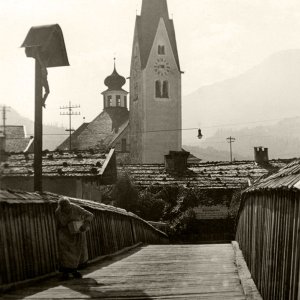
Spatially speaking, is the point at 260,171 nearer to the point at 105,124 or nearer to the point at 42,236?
the point at 42,236

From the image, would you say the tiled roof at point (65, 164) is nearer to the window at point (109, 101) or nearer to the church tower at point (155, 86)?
the church tower at point (155, 86)

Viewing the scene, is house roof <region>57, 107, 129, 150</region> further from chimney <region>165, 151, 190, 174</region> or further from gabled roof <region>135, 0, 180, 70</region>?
chimney <region>165, 151, 190, 174</region>

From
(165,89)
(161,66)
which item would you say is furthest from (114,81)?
(161,66)

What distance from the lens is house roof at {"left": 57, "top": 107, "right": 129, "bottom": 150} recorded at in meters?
86.8

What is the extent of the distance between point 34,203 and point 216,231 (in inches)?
1016

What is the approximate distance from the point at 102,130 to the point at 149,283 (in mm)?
79724

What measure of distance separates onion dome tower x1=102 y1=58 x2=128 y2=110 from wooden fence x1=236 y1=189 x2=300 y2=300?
84714mm

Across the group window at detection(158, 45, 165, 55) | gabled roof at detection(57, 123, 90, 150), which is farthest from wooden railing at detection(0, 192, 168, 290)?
gabled roof at detection(57, 123, 90, 150)

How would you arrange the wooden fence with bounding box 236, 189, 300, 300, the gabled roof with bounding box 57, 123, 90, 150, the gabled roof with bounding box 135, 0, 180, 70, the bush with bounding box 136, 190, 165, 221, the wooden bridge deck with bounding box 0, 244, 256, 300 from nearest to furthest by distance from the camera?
the wooden fence with bounding box 236, 189, 300, 300
the wooden bridge deck with bounding box 0, 244, 256, 300
the bush with bounding box 136, 190, 165, 221
the gabled roof with bounding box 135, 0, 180, 70
the gabled roof with bounding box 57, 123, 90, 150

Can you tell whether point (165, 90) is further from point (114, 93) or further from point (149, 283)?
point (149, 283)

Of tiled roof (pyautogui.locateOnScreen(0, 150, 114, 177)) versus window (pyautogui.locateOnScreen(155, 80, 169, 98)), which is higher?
window (pyautogui.locateOnScreen(155, 80, 169, 98))

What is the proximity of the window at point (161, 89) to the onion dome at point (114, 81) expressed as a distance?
49.1ft

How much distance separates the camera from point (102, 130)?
295 feet

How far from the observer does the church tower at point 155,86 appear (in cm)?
7925
